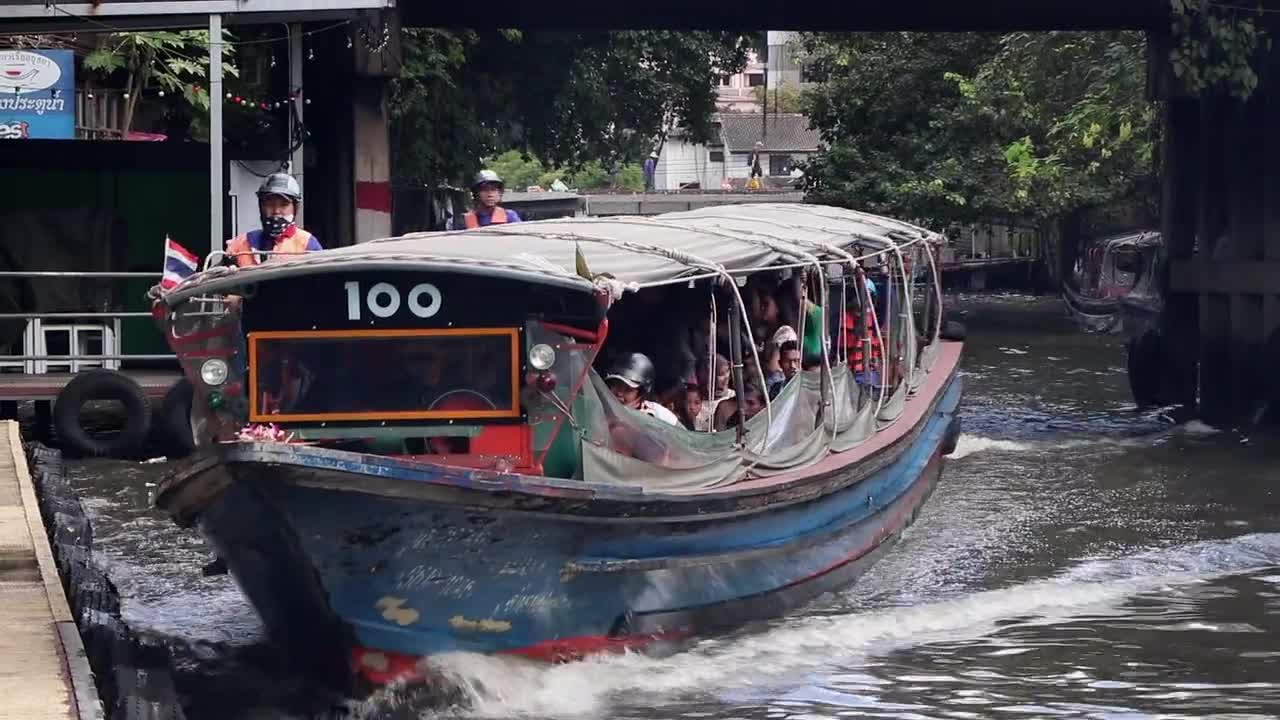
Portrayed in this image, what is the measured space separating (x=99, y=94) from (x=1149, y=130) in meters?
14.3

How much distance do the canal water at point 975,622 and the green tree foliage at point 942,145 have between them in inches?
594

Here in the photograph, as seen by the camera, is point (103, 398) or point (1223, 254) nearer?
point (103, 398)

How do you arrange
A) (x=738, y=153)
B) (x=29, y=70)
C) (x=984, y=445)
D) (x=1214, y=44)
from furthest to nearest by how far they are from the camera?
(x=738, y=153) < (x=29, y=70) < (x=984, y=445) < (x=1214, y=44)

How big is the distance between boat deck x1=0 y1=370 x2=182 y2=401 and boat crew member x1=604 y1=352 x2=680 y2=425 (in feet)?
23.1

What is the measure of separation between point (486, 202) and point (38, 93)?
13.4 metres

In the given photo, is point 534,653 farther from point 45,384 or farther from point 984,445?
point 984,445

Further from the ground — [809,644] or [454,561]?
[454,561]

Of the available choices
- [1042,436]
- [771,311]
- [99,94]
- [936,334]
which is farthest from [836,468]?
[99,94]

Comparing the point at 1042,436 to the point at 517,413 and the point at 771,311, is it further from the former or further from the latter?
the point at 517,413

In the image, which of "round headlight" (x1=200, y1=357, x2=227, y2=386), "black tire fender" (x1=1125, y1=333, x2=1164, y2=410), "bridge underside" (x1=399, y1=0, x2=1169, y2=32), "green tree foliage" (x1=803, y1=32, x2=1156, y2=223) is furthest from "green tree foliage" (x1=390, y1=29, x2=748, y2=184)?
"round headlight" (x1=200, y1=357, x2=227, y2=386)

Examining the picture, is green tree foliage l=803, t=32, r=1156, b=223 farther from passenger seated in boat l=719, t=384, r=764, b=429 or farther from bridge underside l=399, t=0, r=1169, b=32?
passenger seated in boat l=719, t=384, r=764, b=429

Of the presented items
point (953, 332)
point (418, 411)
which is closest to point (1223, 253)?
point (953, 332)

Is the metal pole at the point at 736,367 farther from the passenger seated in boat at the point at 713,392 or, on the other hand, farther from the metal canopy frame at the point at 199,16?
A: the metal canopy frame at the point at 199,16

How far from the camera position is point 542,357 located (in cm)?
815
